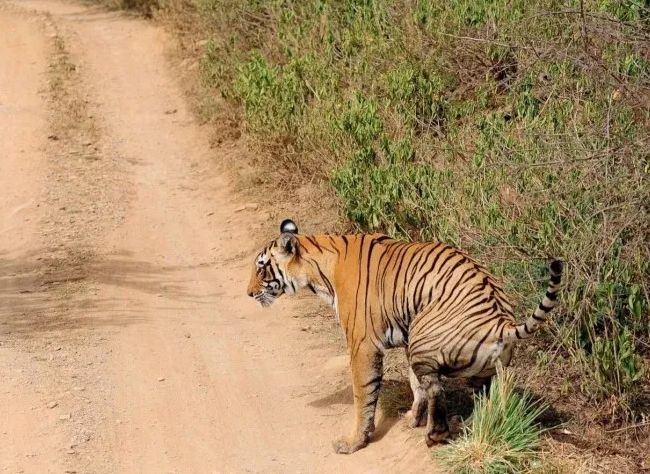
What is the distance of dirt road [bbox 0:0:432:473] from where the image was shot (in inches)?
258

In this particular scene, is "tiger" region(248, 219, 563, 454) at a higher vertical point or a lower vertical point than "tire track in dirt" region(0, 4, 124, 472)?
higher

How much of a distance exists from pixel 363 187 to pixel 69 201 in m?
3.62

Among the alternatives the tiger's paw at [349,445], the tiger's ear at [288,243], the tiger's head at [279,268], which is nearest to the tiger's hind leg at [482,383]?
the tiger's paw at [349,445]

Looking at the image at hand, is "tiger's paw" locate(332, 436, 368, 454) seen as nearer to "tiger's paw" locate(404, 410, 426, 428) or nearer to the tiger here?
the tiger

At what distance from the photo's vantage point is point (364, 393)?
632cm

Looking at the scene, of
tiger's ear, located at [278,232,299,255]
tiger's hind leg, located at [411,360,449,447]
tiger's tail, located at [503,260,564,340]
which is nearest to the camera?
tiger's tail, located at [503,260,564,340]

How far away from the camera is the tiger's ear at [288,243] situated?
6.67m

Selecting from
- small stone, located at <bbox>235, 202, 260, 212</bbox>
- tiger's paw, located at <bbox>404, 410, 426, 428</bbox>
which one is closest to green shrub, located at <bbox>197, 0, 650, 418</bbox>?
small stone, located at <bbox>235, 202, 260, 212</bbox>

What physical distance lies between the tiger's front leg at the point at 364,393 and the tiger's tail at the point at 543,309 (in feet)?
2.94

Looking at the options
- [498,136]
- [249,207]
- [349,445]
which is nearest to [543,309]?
[349,445]

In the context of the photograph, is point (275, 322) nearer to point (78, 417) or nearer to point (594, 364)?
point (78, 417)

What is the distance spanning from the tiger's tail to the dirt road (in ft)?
3.15

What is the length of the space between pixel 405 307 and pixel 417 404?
602mm

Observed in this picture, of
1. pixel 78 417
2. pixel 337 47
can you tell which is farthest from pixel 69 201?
pixel 78 417
